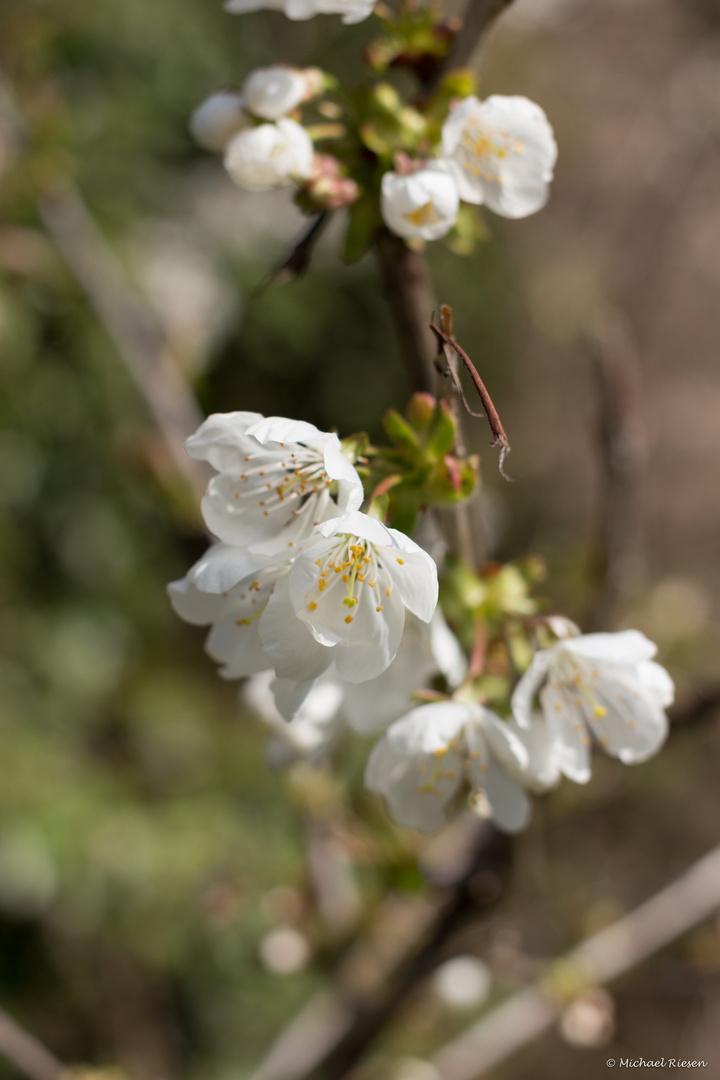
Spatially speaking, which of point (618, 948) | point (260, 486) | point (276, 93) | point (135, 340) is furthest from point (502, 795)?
point (135, 340)

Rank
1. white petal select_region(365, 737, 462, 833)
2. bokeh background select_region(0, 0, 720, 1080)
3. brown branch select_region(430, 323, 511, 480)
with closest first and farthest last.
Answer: brown branch select_region(430, 323, 511, 480), white petal select_region(365, 737, 462, 833), bokeh background select_region(0, 0, 720, 1080)

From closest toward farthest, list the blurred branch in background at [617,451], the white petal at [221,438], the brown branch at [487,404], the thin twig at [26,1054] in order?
the brown branch at [487,404] → the white petal at [221,438] → the thin twig at [26,1054] → the blurred branch in background at [617,451]

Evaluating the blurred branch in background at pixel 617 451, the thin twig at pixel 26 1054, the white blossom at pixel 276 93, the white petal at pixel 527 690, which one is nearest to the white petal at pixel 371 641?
the white petal at pixel 527 690

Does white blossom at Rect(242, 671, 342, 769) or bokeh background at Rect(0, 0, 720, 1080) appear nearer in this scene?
white blossom at Rect(242, 671, 342, 769)

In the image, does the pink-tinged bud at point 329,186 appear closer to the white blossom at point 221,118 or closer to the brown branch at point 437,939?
the white blossom at point 221,118

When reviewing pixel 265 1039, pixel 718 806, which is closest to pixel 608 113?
pixel 718 806

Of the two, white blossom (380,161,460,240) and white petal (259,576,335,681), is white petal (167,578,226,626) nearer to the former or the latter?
white petal (259,576,335,681)

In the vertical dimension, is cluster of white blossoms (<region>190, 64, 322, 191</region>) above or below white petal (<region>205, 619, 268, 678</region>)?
above

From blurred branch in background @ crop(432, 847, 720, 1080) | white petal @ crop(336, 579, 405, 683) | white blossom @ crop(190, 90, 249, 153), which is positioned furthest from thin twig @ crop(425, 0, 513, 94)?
blurred branch in background @ crop(432, 847, 720, 1080)
